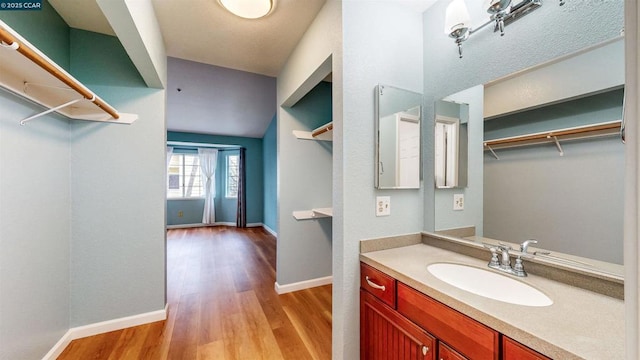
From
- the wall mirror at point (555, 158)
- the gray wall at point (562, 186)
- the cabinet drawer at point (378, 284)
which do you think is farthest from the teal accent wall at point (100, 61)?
the gray wall at point (562, 186)

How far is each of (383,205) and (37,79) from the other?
1.99 m

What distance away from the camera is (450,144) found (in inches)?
59.9

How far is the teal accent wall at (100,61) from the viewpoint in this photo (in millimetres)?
1886

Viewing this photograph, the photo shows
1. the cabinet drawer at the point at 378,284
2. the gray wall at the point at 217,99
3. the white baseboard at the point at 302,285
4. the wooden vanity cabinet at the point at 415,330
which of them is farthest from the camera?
the gray wall at the point at 217,99

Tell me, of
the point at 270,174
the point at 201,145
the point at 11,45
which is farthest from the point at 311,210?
the point at 201,145

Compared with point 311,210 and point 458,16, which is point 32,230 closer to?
point 311,210

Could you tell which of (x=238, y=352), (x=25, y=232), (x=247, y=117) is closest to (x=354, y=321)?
(x=238, y=352)

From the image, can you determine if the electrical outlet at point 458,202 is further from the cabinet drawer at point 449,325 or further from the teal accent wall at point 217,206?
the teal accent wall at point 217,206

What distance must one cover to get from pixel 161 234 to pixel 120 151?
0.77m

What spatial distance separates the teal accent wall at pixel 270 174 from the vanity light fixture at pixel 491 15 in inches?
169

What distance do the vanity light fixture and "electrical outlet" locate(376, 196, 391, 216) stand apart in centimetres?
96

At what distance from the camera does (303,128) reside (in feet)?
9.29

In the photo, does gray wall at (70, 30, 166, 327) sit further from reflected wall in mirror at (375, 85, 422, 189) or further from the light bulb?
the light bulb

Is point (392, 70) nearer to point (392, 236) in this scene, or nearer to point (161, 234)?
point (392, 236)
